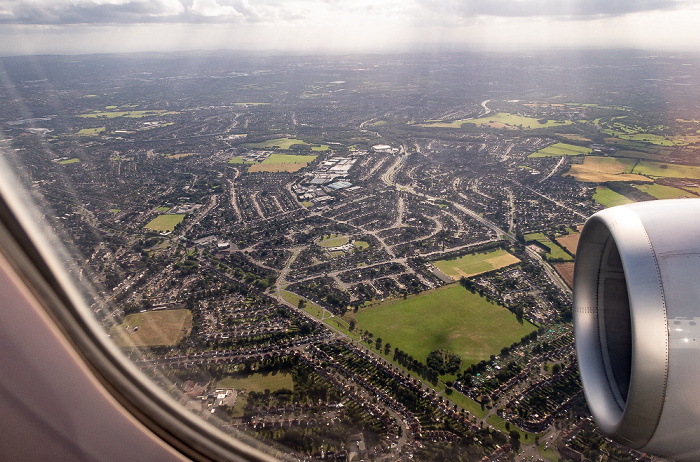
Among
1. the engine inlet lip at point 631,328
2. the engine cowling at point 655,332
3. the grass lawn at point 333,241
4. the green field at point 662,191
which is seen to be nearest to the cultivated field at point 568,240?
the green field at point 662,191

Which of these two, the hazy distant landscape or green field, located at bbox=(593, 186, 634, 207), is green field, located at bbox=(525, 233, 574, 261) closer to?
the hazy distant landscape

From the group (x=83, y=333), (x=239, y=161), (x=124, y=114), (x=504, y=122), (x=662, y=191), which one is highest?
(x=83, y=333)

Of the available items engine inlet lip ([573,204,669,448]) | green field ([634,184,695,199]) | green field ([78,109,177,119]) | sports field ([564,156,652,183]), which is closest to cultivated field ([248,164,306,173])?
green field ([78,109,177,119])

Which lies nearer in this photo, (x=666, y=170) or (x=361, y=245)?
(x=361, y=245)

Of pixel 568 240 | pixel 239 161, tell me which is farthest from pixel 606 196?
pixel 239 161

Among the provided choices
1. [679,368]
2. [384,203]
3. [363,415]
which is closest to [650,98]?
[384,203]

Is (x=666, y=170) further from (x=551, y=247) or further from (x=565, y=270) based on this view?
(x=565, y=270)

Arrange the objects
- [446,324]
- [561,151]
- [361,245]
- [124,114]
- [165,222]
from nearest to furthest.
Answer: [446,324], [361,245], [165,222], [124,114], [561,151]
